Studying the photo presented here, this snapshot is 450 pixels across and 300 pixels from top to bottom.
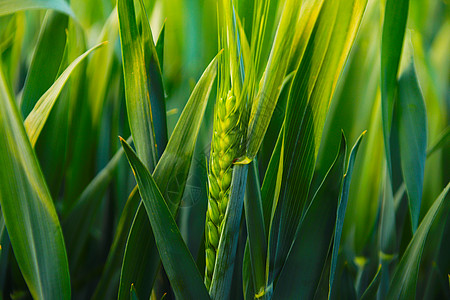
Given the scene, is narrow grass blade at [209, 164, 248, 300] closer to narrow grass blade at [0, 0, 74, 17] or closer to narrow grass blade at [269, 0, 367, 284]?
narrow grass blade at [269, 0, 367, 284]

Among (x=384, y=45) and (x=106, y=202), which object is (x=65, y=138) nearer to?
(x=106, y=202)

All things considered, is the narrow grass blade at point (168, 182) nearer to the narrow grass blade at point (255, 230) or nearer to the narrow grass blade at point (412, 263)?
the narrow grass blade at point (255, 230)

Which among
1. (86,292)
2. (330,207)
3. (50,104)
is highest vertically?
(50,104)

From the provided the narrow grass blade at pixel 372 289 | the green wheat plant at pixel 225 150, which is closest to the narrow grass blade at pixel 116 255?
the green wheat plant at pixel 225 150

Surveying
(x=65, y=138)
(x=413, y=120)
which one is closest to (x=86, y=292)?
(x=65, y=138)

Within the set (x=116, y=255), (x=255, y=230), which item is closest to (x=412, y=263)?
(x=255, y=230)

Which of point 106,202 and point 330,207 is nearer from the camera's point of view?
point 330,207

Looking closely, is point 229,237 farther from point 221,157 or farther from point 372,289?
point 372,289
